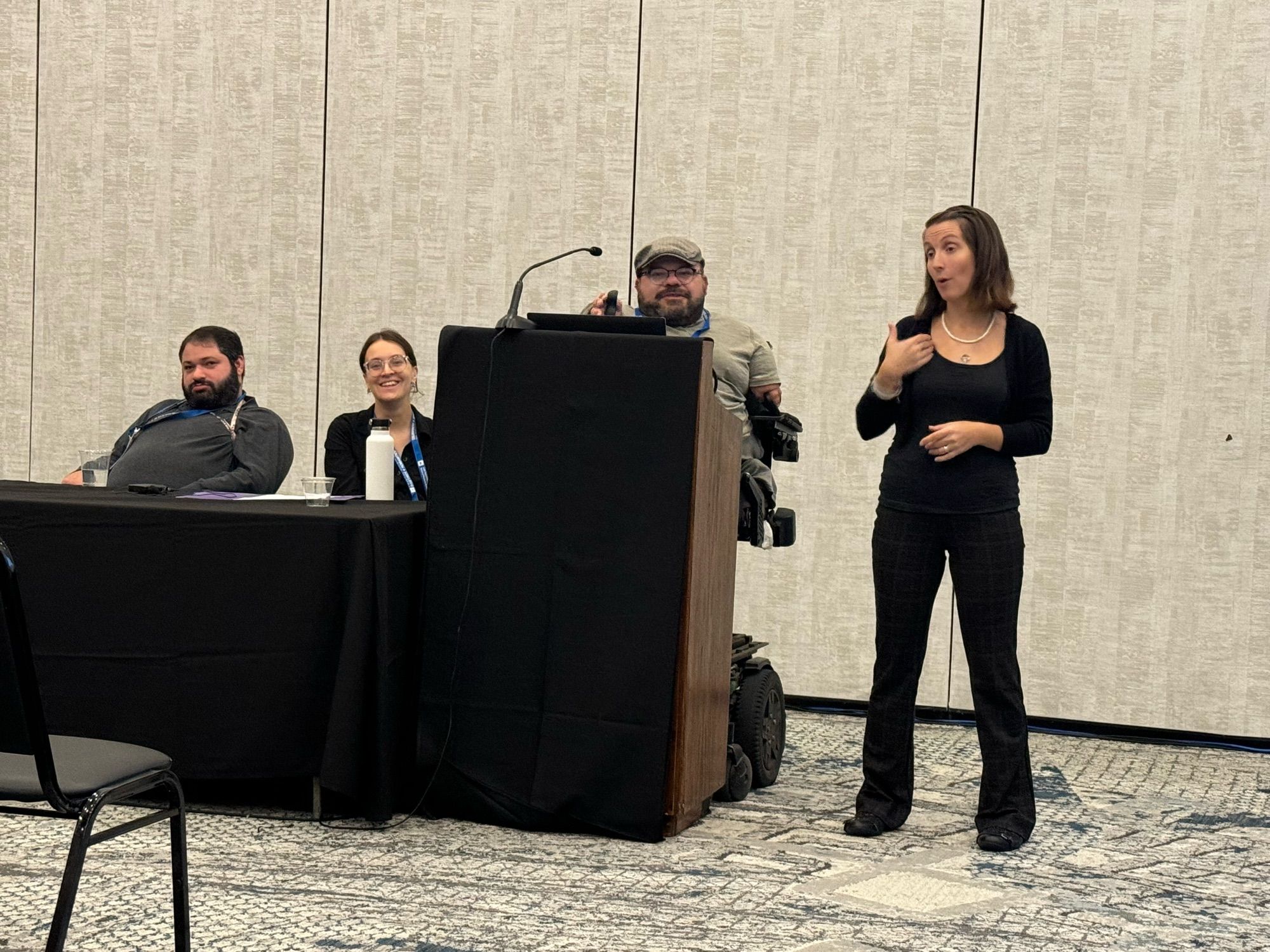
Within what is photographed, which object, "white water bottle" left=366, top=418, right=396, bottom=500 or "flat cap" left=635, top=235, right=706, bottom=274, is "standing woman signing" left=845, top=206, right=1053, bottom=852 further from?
"white water bottle" left=366, top=418, right=396, bottom=500

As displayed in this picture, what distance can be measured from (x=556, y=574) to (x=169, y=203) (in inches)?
125

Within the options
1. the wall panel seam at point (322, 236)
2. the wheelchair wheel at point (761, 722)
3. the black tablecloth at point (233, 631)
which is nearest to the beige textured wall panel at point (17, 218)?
the wall panel seam at point (322, 236)

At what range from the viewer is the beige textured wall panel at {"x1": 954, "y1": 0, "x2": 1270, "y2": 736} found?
4.80 meters

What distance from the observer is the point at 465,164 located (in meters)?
5.36

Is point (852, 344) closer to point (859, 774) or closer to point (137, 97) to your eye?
point (859, 774)

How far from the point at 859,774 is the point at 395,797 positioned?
140 centimetres

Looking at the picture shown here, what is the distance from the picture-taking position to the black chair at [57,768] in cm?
170

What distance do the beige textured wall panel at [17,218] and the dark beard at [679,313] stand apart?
2928 mm

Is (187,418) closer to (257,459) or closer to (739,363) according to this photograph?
(257,459)

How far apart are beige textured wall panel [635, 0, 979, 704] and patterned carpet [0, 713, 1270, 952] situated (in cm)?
151

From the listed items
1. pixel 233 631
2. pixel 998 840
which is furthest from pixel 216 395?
pixel 998 840

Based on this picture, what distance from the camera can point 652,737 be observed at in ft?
10.1

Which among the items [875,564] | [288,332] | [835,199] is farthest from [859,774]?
[288,332]

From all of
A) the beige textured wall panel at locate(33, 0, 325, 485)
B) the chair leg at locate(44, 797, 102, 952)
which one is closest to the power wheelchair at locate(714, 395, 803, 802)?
the chair leg at locate(44, 797, 102, 952)
